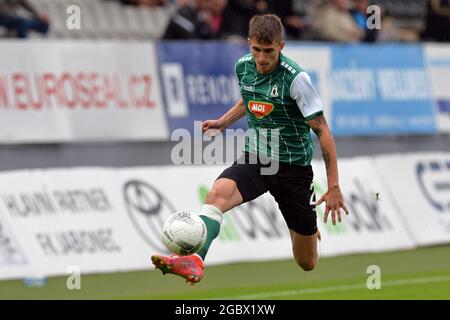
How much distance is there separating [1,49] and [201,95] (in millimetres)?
3005

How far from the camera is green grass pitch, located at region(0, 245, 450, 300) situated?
38.4 ft

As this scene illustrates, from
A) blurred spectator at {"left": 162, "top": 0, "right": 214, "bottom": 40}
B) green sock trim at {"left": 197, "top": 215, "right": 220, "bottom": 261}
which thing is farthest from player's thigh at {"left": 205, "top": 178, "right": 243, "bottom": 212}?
blurred spectator at {"left": 162, "top": 0, "right": 214, "bottom": 40}

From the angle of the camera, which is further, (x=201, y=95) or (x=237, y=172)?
(x=201, y=95)

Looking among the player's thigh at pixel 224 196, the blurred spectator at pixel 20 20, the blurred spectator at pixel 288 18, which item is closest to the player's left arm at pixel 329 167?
the player's thigh at pixel 224 196

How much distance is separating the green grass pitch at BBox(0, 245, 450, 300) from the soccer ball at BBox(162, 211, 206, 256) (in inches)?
117

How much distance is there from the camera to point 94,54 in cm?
1434

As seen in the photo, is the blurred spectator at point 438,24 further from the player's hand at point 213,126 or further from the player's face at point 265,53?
the player's face at point 265,53

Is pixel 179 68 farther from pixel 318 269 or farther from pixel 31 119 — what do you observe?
pixel 318 269

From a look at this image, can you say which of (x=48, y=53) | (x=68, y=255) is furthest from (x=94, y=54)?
(x=68, y=255)

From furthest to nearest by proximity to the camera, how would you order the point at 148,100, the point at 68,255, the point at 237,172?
1. the point at 148,100
2. the point at 68,255
3. the point at 237,172

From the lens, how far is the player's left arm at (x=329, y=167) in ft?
28.6

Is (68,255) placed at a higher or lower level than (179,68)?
lower

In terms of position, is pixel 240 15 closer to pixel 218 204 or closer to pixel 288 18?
pixel 288 18
